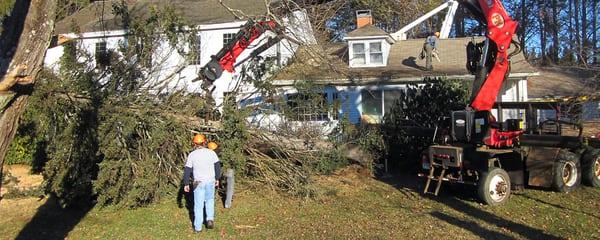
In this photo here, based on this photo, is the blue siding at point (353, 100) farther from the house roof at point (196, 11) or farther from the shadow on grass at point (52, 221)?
the shadow on grass at point (52, 221)

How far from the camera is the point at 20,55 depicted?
4.18 meters

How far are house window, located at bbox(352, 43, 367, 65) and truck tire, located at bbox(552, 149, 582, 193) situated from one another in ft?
40.0

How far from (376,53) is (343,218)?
14401 mm

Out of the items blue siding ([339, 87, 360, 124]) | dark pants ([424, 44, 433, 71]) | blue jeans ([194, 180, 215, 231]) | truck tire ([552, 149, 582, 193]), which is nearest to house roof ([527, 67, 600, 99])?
dark pants ([424, 44, 433, 71])

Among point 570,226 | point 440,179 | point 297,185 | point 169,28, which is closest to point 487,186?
point 440,179

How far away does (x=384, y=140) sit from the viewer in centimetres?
1477

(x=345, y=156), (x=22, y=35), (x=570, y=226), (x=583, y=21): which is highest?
(x=583, y=21)

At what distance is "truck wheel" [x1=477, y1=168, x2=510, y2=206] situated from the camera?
34.0 ft

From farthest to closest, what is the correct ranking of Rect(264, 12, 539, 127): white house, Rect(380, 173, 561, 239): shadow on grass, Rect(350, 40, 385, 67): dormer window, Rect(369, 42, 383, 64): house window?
1. Rect(369, 42, 383, 64): house window
2. Rect(350, 40, 385, 67): dormer window
3. Rect(264, 12, 539, 127): white house
4. Rect(380, 173, 561, 239): shadow on grass

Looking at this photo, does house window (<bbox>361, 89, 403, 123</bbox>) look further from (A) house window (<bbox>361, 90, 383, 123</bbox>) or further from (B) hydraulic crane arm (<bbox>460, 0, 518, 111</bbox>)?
(B) hydraulic crane arm (<bbox>460, 0, 518, 111</bbox>)

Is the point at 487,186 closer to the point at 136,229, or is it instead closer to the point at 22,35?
the point at 136,229

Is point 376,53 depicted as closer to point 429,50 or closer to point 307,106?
point 429,50

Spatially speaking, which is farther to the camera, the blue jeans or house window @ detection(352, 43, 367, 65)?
house window @ detection(352, 43, 367, 65)

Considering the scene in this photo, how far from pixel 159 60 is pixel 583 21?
33.2 meters
